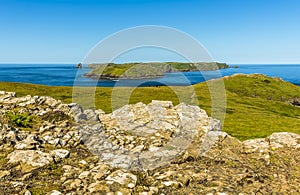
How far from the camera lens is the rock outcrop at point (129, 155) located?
29.1ft

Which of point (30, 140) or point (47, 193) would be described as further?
point (30, 140)

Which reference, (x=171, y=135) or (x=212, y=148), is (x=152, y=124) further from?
(x=212, y=148)

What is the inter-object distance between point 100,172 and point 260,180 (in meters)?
6.67

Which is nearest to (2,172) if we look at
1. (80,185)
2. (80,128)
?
(80,185)

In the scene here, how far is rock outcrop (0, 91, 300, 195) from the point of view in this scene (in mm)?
8859

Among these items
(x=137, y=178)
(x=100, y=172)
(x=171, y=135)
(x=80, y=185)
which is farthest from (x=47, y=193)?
(x=171, y=135)

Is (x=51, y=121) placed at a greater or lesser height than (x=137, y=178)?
greater

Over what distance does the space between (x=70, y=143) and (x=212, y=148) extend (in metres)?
7.20

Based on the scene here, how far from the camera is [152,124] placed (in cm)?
1509

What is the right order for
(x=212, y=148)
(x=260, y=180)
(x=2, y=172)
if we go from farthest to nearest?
1. (x=212, y=148)
2. (x=260, y=180)
3. (x=2, y=172)

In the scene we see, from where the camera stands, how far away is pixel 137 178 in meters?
9.30

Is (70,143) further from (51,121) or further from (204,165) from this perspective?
(204,165)

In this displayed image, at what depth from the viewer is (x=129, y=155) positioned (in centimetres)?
1115

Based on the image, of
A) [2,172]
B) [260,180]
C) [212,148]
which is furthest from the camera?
[212,148]
